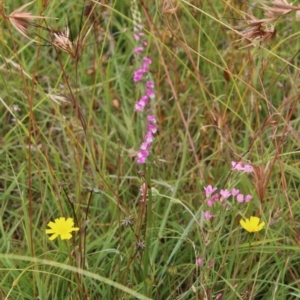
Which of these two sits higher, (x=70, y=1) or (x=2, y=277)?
(x=70, y=1)

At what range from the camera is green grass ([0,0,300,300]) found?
4.44 ft

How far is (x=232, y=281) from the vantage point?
56.1 inches

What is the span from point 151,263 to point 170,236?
0.45 feet

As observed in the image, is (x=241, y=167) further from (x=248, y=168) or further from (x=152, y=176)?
(x=152, y=176)

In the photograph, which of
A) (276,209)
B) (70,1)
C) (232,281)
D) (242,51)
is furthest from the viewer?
(70,1)

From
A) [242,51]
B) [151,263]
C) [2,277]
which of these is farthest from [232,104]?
[2,277]

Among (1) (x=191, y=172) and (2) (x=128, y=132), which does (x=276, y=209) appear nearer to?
(1) (x=191, y=172)

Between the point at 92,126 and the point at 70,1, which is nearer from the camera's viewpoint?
the point at 92,126

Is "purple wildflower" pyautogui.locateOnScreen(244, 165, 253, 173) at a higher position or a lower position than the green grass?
higher

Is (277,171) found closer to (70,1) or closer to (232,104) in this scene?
(232,104)

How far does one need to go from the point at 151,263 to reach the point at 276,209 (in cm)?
32

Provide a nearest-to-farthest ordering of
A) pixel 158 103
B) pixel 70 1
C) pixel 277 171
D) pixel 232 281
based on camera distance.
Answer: pixel 232 281, pixel 277 171, pixel 158 103, pixel 70 1

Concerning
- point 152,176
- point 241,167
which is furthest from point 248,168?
point 152,176

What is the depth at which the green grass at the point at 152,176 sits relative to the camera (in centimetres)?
135
